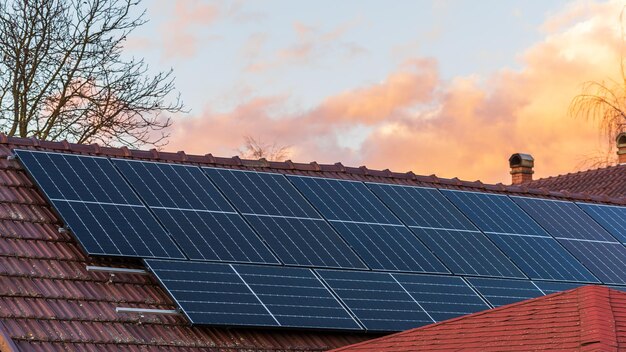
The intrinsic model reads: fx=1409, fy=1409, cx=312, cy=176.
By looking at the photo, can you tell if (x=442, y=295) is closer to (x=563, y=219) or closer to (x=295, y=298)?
(x=295, y=298)

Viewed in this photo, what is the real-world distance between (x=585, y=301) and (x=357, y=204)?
288 inches

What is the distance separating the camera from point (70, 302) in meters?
17.6

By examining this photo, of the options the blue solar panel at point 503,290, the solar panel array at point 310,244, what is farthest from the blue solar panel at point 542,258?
the blue solar panel at point 503,290

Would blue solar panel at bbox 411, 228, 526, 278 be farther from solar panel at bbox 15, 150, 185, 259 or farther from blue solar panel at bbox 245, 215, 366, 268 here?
solar panel at bbox 15, 150, 185, 259

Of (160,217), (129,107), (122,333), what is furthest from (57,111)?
(122,333)

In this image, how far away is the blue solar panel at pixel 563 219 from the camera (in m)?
24.5

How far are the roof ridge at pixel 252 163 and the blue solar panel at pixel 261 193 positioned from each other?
47cm

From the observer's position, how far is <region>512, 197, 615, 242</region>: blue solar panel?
966 inches

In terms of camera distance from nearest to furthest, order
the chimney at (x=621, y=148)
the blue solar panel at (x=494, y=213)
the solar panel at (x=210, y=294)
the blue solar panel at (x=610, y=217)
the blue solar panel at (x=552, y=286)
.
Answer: the solar panel at (x=210, y=294)
the blue solar panel at (x=552, y=286)
the blue solar panel at (x=494, y=213)
the blue solar panel at (x=610, y=217)
the chimney at (x=621, y=148)

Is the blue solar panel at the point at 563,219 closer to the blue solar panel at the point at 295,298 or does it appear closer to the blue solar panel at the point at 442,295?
the blue solar panel at the point at 442,295

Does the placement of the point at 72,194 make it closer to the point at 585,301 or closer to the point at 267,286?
the point at 267,286

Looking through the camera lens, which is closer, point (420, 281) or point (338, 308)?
point (338, 308)

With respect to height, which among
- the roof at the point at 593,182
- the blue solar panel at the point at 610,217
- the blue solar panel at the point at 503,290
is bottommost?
the blue solar panel at the point at 503,290

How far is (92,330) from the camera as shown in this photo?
56.3 ft
